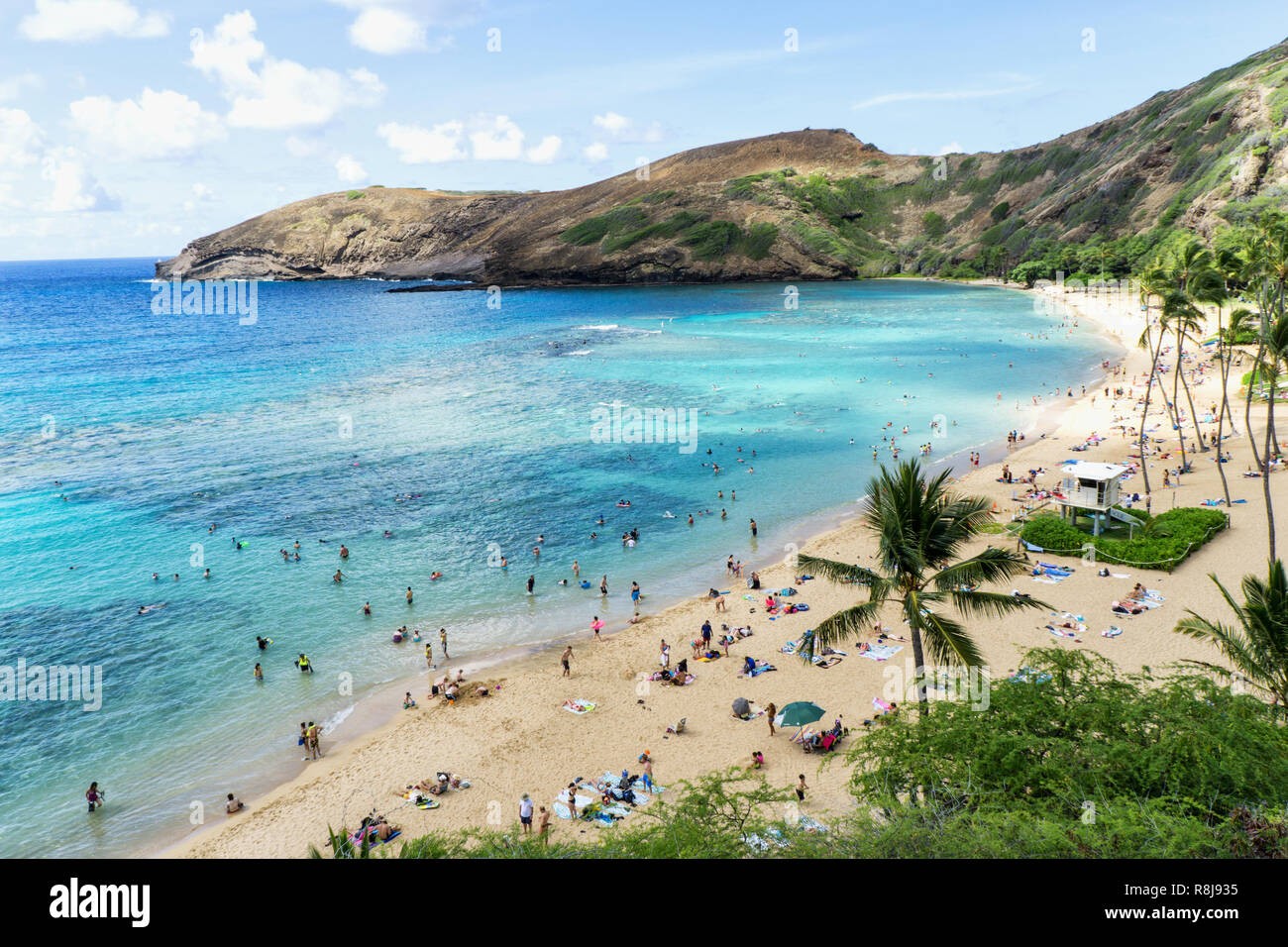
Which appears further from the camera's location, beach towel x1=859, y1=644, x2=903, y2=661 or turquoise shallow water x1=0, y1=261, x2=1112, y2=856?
beach towel x1=859, y1=644, x2=903, y2=661

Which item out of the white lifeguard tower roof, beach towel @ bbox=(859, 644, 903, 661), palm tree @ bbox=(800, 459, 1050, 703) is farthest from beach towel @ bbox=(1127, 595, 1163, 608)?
palm tree @ bbox=(800, 459, 1050, 703)

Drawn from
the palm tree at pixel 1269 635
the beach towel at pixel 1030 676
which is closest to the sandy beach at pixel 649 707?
the beach towel at pixel 1030 676

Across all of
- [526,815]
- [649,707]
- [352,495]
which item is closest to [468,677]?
[649,707]

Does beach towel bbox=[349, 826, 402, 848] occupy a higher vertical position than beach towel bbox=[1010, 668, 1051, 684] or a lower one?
lower

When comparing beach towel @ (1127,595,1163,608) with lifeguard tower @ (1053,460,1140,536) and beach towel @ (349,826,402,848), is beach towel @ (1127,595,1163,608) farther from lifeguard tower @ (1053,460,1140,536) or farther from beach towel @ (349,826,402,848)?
beach towel @ (349,826,402,848)

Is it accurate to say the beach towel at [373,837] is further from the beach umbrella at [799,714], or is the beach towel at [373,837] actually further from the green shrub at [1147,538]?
the green shrub at [1147,538]
